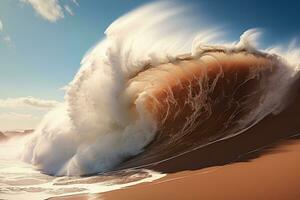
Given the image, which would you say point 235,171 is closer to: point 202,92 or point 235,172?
point 235,172

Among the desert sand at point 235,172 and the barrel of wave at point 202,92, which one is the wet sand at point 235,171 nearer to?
the desert sand at point 235,172

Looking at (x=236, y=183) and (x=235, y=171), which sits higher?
(x=235, y=171)

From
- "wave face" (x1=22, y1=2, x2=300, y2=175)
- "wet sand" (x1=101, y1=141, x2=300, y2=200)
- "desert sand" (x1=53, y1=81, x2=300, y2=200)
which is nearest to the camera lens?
"wet sand" (x1=101, y1=141, x2=300, y2=200)

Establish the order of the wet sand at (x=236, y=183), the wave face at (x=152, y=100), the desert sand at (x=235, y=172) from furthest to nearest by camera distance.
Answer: the wave face at (x=152, y=100)
the desert sand at (x=235, y=172)
the wet sand at (x=236, y=183)

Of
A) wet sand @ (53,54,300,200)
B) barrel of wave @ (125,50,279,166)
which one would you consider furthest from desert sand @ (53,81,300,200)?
barrel of wave @ (125,50,279,166)

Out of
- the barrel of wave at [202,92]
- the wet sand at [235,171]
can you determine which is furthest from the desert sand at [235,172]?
the barrel of wave at [202,92]

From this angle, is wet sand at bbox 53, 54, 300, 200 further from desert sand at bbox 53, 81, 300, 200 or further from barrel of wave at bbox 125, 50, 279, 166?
barrel of wave at bbox 125, 50, 279, 166

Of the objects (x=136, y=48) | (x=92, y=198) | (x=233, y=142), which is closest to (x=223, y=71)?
(x=136, y=48)

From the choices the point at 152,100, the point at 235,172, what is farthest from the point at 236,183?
the point at 152,100

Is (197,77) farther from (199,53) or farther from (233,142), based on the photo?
(233,142)
